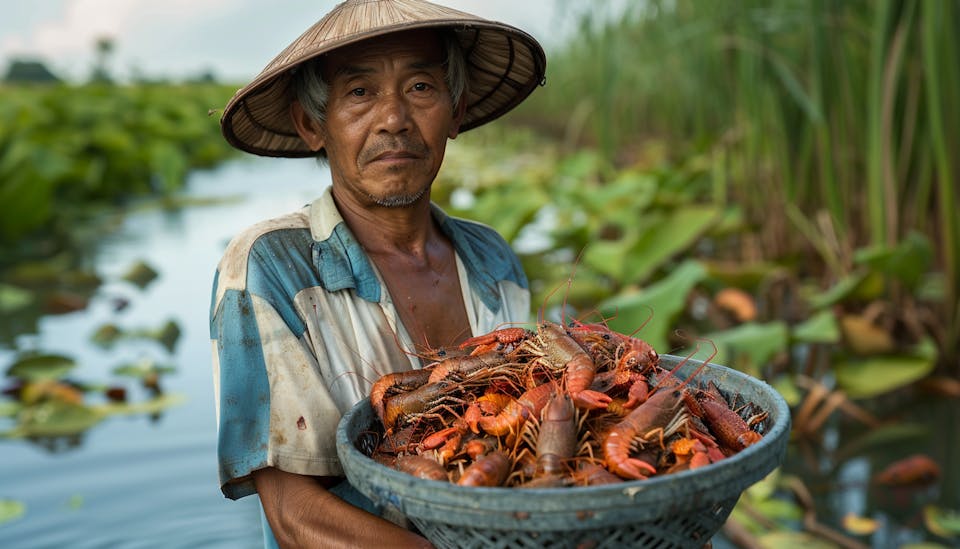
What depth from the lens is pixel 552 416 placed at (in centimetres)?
127

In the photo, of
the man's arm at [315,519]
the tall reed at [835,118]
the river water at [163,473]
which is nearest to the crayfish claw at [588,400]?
the man's arm at [315,519]

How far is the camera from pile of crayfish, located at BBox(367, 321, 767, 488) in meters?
1.25

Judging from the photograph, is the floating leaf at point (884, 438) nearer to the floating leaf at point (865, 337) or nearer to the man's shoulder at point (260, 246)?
the floating leaf at point (865, 337)

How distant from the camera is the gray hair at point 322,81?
5.77ft

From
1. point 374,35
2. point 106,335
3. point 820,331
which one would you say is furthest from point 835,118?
point 106,335

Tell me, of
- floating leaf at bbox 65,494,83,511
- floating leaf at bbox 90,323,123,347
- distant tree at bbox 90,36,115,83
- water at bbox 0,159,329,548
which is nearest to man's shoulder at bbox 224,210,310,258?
water at bbox 0,159,329,548

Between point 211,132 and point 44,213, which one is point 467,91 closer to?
point 44,213

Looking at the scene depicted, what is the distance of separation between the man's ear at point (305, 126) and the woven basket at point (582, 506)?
2.76 feet

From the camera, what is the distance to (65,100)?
13.0 metres

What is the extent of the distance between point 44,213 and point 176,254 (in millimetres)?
1068

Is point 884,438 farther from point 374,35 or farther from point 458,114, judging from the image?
point 374,35

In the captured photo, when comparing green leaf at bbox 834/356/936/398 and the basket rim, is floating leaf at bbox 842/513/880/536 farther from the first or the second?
Answer: the basket rim

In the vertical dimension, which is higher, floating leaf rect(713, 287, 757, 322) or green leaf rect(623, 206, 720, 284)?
green leaf rect(623, 206, 720, 284)

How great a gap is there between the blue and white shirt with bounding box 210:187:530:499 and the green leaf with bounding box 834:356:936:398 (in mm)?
2519
